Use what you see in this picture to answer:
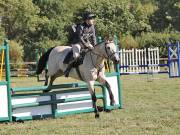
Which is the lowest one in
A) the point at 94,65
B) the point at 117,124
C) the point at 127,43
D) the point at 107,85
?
the point at 127,43

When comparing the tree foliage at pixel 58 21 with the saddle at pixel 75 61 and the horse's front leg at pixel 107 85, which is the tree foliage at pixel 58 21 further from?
the horse's front leg at pixel 107 85

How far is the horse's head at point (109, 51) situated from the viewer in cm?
1053

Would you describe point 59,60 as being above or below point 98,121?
above

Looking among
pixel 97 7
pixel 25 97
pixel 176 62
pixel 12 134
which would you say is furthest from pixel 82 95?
pixel 97 7

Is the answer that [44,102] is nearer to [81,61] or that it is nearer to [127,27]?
[81,61]

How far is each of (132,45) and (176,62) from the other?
22.5 metres

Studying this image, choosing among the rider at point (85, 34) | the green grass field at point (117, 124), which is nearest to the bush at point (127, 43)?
the green grass field at point (117, 124)

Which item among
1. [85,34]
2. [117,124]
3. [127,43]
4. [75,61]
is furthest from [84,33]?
[127,43]

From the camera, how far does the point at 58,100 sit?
10.9 meters

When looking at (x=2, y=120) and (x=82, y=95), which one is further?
(x=82, y=95)

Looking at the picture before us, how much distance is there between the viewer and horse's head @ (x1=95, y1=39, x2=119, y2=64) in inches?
415

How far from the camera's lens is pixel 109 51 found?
10.6 meters

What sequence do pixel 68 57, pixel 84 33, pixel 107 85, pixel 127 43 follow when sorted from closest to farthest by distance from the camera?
pixel 84 33 → pixel 107 85 → pixel 68 57 → pixel 127 43

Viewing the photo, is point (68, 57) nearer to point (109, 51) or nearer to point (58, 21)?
point (109, 51)
